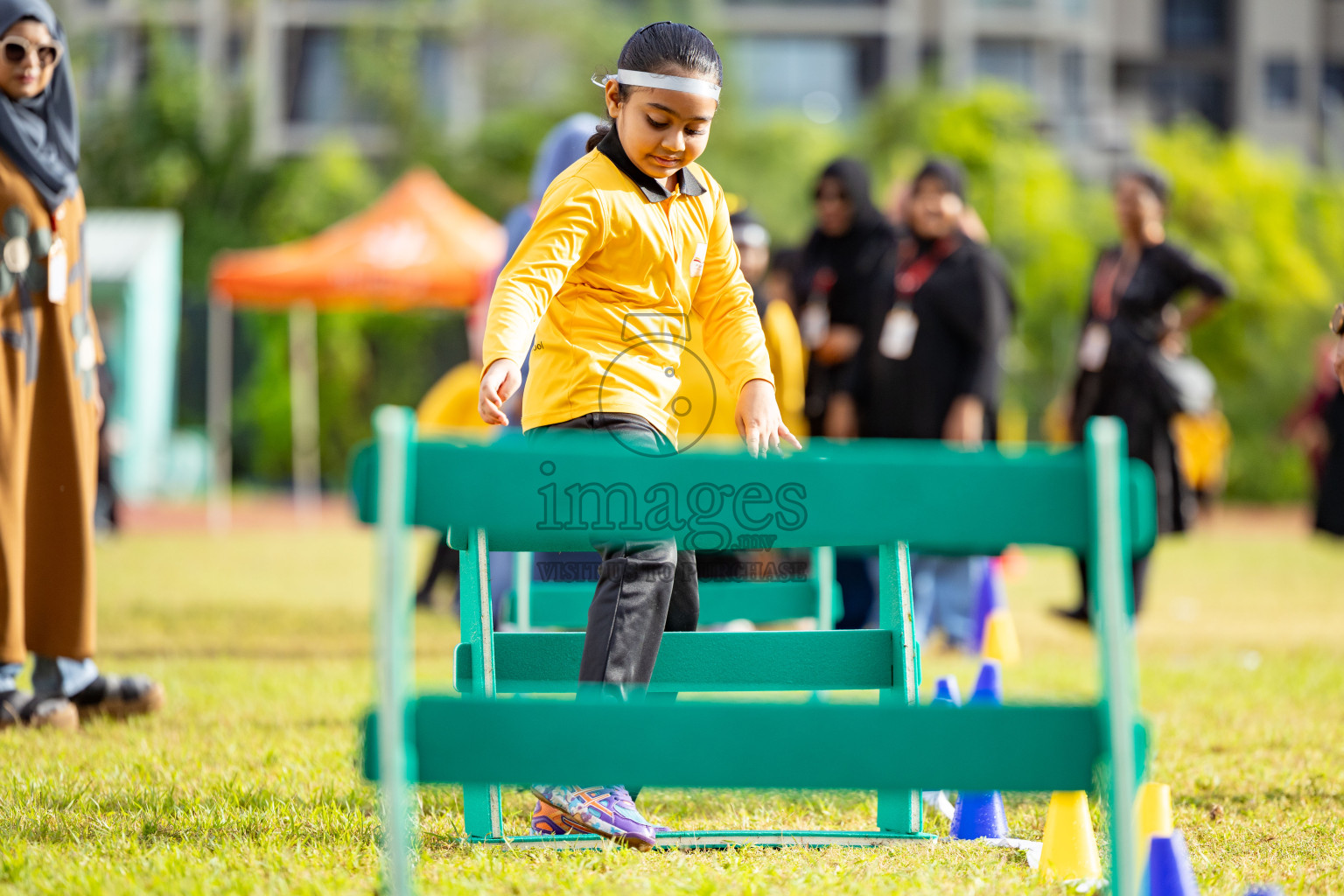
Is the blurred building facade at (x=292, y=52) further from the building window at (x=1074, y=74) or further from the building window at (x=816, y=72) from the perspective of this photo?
the building window at (x=1074, y=74)

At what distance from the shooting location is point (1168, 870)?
2.41m

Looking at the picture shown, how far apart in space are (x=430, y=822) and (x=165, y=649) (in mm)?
3472

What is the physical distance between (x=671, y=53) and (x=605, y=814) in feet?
4.91

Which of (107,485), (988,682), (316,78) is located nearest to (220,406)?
(107,485)

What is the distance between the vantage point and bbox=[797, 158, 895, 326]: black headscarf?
265 inches

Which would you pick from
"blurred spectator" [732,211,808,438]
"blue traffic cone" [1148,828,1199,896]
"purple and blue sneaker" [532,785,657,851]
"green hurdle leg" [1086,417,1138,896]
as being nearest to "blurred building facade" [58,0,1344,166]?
"blurred spectator" [732,211,808,438]

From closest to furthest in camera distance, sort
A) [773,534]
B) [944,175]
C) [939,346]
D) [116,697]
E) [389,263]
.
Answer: [773,534] → [116,697] → [944,175] → [939,346] → [389,263]

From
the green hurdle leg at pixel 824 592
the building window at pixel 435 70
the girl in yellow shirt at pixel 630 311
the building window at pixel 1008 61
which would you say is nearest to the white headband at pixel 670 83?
the girl in yellow shirt at pixel 630 311

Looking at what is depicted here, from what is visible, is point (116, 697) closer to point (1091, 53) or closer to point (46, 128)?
point (46, 128)

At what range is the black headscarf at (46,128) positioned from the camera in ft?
13.5

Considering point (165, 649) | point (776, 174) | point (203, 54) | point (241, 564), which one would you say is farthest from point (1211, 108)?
point (165, 649)

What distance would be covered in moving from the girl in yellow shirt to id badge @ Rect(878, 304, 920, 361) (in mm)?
3562

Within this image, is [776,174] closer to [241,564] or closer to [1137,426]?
[241,564]

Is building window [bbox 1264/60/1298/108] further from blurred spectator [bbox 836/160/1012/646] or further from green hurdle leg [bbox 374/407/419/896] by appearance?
green hurdle leg [bbox 374/407/419/896]
